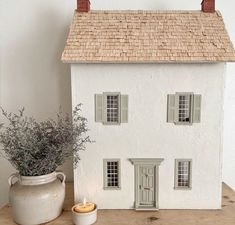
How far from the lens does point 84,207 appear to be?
4.32 ft

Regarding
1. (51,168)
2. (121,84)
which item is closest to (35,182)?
(51,168)

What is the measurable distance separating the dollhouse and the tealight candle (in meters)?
0.11

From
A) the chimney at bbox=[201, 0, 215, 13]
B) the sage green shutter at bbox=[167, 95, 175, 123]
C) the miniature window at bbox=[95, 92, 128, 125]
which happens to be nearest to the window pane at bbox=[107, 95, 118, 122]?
the miniature window at bbox=[95, 92, 128, 125]

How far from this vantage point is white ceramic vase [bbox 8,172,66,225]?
126cm

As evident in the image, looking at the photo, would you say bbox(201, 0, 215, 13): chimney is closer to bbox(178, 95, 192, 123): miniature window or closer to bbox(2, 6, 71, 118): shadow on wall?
bbox(178, 95, 192, 123): miniature window

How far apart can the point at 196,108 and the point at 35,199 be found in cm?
91

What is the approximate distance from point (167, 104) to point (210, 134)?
0.91 ft

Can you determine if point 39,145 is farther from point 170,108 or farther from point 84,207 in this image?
point 170,108

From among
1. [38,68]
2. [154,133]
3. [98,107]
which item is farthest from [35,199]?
Result: [38,68]

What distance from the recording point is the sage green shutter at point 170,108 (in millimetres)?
1393

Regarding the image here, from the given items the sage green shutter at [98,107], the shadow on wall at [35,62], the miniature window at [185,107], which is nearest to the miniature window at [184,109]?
the miniature window at [185,107]

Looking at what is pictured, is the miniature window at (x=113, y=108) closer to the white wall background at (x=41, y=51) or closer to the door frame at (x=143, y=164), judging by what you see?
the door frame at (x=143, y=164)

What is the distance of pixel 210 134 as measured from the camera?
4.61ft

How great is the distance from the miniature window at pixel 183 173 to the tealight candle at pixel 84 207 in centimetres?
47
